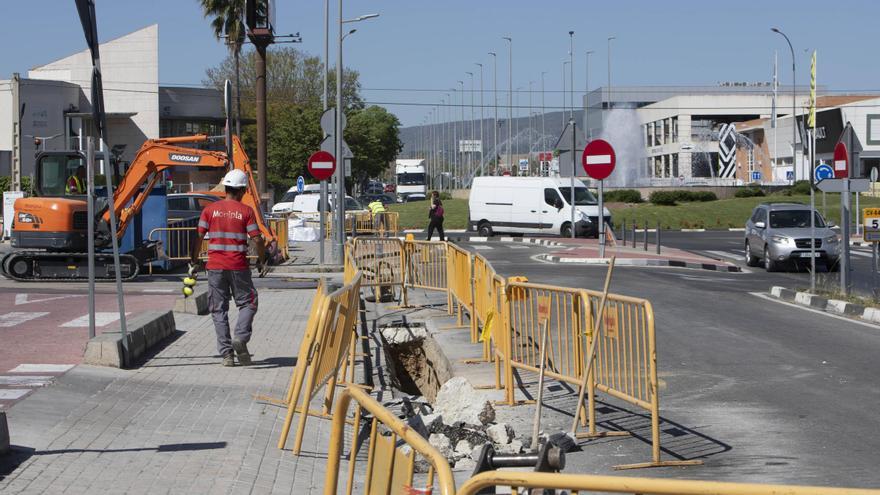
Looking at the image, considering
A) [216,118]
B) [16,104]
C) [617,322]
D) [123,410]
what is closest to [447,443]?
[617,322]

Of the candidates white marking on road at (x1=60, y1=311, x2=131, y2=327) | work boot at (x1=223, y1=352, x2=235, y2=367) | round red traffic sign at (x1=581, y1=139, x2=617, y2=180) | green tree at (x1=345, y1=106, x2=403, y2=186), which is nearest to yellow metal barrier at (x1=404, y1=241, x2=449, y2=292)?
white marking on road at (x1=60, y1=311, x2=131, y2=327)

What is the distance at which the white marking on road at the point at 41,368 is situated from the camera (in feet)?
35.4

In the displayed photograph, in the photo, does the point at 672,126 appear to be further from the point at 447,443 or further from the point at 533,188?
the point at 447,443

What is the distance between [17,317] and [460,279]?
6217mm

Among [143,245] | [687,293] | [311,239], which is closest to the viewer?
[687,293]

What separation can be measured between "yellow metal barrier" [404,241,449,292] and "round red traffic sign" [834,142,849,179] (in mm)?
7735

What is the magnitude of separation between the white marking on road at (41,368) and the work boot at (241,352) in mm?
1570

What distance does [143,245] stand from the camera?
82.8ft

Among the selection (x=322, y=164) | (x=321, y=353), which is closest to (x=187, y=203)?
(x=322, y=164)

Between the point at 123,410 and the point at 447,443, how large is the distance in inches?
106

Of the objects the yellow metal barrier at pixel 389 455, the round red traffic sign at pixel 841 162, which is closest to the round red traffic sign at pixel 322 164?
the round red traffic sign at pixel 841 162

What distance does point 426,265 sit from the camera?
1727 cm

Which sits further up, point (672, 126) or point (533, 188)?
point (672, 126)

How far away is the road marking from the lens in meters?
15.1
